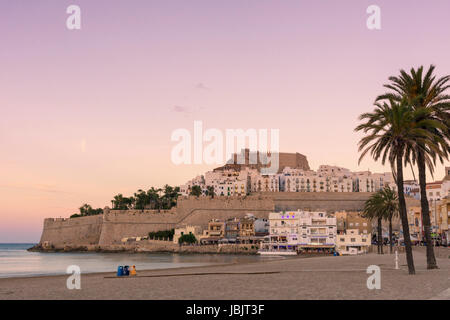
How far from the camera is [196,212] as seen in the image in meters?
149

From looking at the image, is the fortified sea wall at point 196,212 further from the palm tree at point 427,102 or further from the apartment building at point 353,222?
the palm tree at point 427,102

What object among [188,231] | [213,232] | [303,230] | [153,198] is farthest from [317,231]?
[153,198]

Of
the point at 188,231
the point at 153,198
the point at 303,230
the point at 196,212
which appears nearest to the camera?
the point at 303,230

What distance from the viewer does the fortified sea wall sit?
151 meters

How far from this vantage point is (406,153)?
29.6m

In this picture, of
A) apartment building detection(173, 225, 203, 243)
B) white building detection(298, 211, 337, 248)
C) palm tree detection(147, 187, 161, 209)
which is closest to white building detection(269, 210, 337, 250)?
white building detection(298, 211, 337, 248)

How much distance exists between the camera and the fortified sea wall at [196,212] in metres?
151

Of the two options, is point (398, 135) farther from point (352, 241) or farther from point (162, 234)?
point (162, 234)

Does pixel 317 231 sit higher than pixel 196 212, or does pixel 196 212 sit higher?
pixel 196 212

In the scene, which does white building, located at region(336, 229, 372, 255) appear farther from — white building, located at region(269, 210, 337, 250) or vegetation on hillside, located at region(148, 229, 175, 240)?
vegetation on hillside, located at region(148, 229, 175, 240)

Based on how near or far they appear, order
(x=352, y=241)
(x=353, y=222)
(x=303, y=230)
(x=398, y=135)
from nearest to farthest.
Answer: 1. (x=398, y=135)
2. (x=352, y=241)
3. (x=303, y=230)
4. (x=353, y=222)
